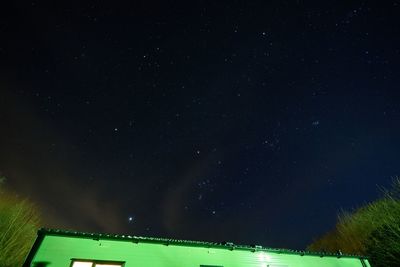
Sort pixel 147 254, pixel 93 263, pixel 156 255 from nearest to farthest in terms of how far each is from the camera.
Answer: pixel 93 263 → pixel 147 254 → pixel 156 255

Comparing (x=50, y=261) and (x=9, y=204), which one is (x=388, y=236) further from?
(x=9, y=204)

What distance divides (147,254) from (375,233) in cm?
1654

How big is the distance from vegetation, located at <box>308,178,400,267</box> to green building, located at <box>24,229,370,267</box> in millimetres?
3873

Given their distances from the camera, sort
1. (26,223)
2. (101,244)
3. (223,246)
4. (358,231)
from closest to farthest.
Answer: (101,244)
(223,246)
(26,223)
(358,231)

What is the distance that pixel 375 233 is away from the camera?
1983 cm

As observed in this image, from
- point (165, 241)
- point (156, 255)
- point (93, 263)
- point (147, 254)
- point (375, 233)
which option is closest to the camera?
point (93, 263)

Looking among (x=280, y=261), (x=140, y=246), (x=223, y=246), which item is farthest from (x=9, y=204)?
(x=280, y=261)

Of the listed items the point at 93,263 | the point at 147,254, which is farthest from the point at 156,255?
the point at 93,263

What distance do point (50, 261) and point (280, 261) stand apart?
1156cm

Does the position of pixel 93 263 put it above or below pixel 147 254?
below

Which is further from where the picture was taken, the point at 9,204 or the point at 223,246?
the point at 9,204

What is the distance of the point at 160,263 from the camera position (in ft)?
42.7

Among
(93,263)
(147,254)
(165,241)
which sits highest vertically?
Result: (165,241)

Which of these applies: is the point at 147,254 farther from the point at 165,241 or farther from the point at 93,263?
the point at 93,263
